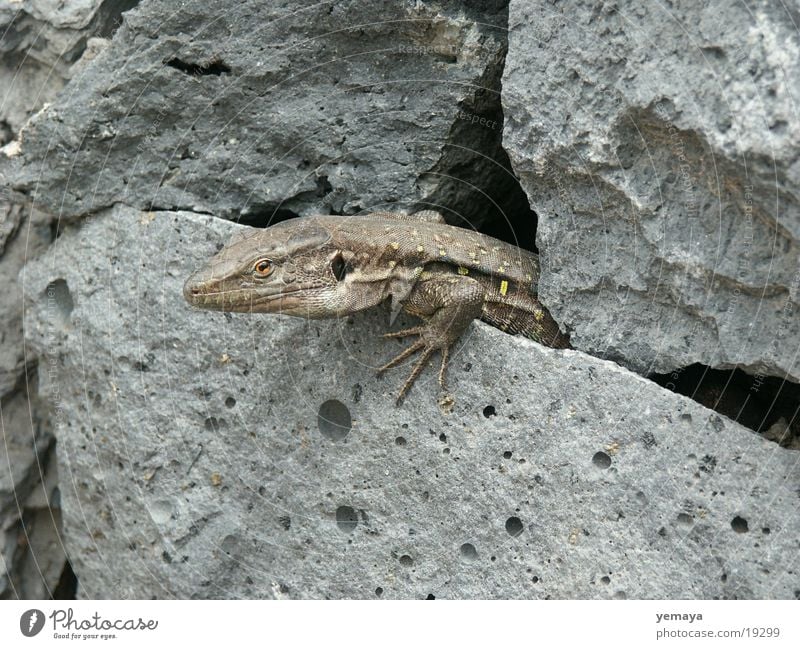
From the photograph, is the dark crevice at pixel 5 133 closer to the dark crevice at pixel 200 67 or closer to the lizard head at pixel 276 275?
the dark crevice at pixel 200 67

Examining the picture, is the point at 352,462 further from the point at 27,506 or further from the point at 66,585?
the point at 66,585

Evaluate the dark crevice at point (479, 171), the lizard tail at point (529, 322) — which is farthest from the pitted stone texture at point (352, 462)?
the dark crevice at point (479, 171)

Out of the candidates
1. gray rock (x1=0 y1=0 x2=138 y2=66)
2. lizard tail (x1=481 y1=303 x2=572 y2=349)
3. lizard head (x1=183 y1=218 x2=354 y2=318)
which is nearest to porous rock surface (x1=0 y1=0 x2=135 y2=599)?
gray rock (x1=0 y1=0 x2=138 y2=66)

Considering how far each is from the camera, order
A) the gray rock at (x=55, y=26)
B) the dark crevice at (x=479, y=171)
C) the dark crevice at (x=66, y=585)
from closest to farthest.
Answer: the dark crevice at (x=479, y=171)
the gray rock at (x=55, y=26)
the dark crevice at (x=66, y=585)

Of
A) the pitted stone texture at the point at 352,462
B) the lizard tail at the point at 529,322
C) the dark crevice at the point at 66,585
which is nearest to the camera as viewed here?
the pitted stone texture at the point at 352,462

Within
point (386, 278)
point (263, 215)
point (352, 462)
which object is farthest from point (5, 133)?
point (352, 462)

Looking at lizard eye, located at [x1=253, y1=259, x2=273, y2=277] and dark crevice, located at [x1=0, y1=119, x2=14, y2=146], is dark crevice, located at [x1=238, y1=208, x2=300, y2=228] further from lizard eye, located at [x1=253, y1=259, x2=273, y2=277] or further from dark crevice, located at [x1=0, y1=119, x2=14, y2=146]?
dark crevice, located at [x1=0, y1=119, x2=14, y2=146]
